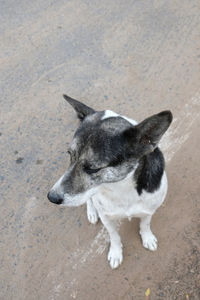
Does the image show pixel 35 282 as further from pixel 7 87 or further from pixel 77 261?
pixel 7 87

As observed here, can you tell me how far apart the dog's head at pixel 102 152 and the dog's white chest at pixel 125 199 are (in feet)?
0.54

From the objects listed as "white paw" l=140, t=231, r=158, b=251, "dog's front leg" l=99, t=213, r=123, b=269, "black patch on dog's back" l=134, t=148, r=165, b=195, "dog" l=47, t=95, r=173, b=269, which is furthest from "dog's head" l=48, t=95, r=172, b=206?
"white paw" l=140, t=231, r=158, b=251

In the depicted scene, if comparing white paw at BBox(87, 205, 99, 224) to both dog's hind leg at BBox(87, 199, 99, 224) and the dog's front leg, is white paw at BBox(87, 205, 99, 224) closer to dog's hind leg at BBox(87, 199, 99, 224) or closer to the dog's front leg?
dog's hind leg at BBox(87, 199, 99, 224)

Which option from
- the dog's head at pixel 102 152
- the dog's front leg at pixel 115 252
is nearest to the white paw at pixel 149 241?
the dog's front leg at pixel 115 252

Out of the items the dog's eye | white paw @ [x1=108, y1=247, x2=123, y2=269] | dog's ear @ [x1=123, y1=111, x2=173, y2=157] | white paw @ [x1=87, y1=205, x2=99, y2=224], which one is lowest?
white paw @ [x1=108, y1=247, x2=123, y2=269]

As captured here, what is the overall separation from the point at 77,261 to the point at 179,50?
4.14 m

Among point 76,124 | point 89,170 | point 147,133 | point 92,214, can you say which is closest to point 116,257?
point 92,214

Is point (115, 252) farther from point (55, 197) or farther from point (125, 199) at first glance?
point (55, 197)

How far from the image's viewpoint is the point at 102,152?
7.87ft

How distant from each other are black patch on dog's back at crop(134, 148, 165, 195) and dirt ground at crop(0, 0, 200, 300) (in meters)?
1.23

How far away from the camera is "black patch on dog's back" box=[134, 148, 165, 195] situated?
2.59m

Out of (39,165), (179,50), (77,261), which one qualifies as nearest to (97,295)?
(77,261)

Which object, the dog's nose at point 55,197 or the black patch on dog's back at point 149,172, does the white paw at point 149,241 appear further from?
the dog's nose at point 55,197

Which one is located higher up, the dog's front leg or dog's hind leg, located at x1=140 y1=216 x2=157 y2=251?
dog's hind leg, located at x1=140 y1=216 x2=157 y2=251
